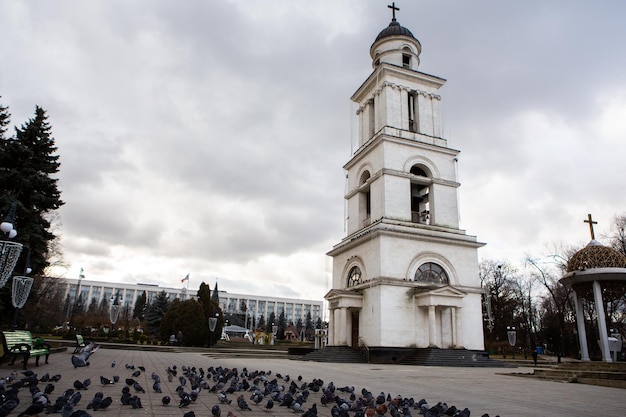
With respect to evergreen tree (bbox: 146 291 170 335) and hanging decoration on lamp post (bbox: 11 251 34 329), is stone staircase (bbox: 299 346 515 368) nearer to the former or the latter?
hanging decoration on lamp post (bbox: 11 251 34 329)

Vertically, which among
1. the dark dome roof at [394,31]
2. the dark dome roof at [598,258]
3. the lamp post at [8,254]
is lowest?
the lamp post at [8,254]

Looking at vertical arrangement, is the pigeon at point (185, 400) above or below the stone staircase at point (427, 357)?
above

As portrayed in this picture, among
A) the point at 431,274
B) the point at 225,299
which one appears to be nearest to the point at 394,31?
the point at 431,274

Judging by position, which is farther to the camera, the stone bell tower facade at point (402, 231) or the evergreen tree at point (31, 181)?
the stone bell tower facade at point (402, 231)

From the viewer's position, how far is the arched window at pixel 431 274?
1051 inches

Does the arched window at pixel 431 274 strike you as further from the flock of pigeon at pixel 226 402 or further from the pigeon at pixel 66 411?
the pigeon at pixel 66 411

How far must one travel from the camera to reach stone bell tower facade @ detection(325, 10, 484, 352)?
82.3ft

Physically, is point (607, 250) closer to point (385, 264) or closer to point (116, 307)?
point (385, 264)

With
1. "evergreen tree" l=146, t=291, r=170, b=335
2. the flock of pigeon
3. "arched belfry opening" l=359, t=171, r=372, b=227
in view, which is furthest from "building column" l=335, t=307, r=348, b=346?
"evergreen tree" l=146, t=291, r=170, b=335

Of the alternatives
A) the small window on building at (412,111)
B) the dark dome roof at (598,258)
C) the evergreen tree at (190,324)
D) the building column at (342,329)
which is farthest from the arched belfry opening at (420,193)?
the evergreen tree at (190,324)

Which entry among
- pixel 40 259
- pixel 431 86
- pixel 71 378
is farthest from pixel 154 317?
pixel 71 378

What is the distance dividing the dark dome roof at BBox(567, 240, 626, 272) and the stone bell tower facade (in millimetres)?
10744

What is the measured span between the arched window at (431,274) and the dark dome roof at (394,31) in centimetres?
1851

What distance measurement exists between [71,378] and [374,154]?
2451cm
